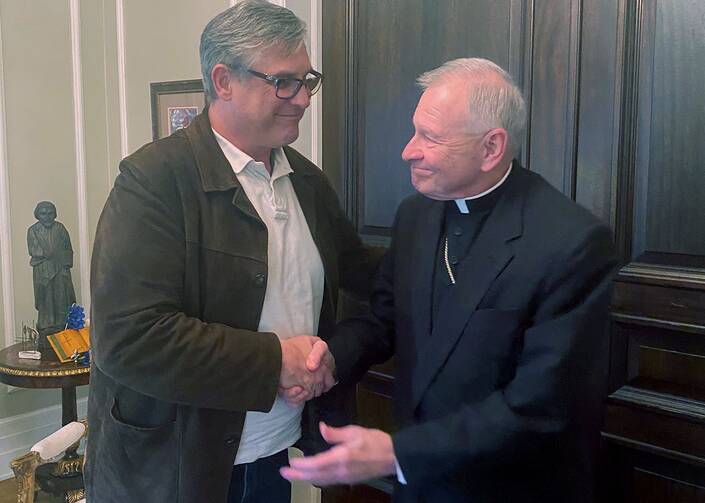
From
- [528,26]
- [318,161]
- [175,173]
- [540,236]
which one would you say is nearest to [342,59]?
[318,161]

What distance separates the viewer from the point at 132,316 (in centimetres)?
119

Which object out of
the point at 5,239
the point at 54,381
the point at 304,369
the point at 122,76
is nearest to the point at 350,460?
the point at 304,369

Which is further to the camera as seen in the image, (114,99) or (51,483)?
(114,99)

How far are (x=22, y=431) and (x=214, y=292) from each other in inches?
89.7

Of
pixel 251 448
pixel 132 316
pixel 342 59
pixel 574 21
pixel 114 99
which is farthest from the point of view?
pixel 114 99

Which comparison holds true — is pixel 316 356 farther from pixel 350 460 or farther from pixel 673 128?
pixel 673 128

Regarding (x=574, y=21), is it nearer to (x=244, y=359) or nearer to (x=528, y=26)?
(x=528, y=26)

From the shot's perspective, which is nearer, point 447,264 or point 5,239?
point 447,264

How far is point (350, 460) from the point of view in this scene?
42.5 inches

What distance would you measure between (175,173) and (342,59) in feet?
2.91

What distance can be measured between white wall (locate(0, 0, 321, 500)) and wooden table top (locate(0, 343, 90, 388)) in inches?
18.3

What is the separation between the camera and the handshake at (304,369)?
1.30 m

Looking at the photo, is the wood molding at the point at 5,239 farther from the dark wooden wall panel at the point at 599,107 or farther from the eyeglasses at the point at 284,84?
the dark wooden wall panel at the point at 599,107

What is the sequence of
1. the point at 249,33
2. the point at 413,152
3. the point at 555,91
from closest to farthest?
the point at 413,152, the point at 249,33, the point at 555,91
